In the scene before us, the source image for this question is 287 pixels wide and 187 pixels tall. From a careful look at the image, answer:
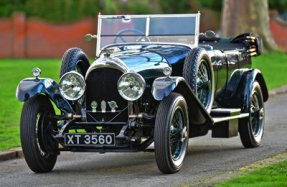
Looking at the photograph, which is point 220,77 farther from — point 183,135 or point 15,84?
point 15,84

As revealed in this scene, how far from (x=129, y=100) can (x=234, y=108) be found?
8.43 feet

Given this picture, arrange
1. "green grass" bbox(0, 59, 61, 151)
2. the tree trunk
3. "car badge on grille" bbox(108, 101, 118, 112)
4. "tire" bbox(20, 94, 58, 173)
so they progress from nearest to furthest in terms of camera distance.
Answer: "tire" bbox(20, 94, 58, 173) → "car badge on grille" bbox(108, 101, 118, 112) → "green grass" bbox(0, 59, 61, 151) → the tree trunk

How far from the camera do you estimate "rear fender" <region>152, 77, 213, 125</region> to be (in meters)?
5.65

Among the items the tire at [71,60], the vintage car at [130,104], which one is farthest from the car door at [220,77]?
the tire at [71,60]

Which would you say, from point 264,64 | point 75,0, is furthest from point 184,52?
point 75,0

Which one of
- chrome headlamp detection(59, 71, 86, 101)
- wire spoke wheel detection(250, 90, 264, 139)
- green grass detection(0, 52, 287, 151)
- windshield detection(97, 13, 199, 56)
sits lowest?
green grass detection(0, 52, 287, 151)

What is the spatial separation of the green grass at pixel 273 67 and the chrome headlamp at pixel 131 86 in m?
11.0

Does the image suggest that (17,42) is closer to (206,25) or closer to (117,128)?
(206,25)

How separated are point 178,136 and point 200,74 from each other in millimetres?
1169

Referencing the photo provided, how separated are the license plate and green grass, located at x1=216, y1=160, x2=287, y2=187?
4.28 feet

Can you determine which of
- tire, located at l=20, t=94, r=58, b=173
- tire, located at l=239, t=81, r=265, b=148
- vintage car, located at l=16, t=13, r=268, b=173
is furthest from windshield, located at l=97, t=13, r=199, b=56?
tire, located at l=20, t=94, r=58, b=173

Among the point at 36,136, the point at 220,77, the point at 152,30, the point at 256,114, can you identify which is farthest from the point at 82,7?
the point at 36,136

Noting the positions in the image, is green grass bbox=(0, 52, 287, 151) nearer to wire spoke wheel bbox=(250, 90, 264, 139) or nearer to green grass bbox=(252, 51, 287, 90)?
green grass bbox=(252, 51, 287, 90)

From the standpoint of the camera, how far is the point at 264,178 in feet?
17.5
